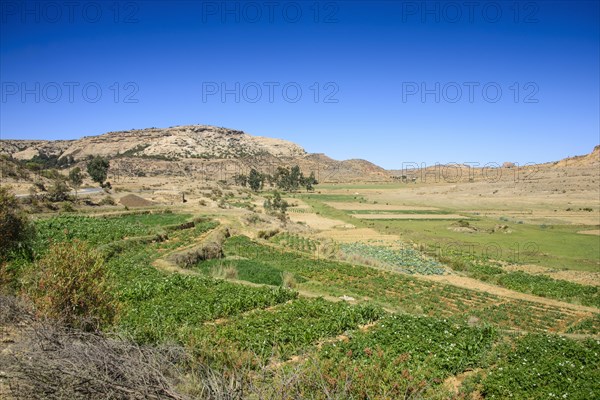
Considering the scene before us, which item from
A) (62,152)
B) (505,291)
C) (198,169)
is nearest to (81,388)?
(505,291)

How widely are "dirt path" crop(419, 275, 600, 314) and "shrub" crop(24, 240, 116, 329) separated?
2396 centimetres

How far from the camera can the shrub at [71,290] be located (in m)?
9.66

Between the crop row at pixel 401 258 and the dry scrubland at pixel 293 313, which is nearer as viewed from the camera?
the dry scrubland at pixel 293 313

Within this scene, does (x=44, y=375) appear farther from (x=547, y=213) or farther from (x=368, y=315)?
(x=547, y=213)

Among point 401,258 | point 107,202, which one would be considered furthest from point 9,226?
point 107,202

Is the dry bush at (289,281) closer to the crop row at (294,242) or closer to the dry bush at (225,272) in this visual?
the dry bush at (225,272)

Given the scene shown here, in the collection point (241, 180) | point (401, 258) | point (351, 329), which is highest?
point (241, 180)

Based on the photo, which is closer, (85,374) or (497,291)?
(85,374)

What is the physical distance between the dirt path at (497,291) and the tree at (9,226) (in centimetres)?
2668

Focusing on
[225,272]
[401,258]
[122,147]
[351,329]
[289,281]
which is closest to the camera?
[351,329]

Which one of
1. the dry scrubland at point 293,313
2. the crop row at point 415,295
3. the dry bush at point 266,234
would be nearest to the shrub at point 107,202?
the dry scrubland at point 293,313

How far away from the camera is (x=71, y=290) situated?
9.94 m

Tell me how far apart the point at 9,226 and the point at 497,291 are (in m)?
29.1

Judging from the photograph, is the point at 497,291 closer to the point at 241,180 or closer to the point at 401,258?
the point at 401,258
